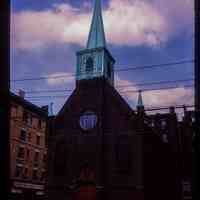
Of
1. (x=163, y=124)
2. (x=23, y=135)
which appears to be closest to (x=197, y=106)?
(x=163, y=124)

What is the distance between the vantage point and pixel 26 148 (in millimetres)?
53281

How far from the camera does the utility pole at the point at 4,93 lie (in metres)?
4.79

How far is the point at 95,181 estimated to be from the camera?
34.8 metres

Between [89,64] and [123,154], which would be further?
[89,64]

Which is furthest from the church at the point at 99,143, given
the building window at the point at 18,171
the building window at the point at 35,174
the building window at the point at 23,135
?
the building window at the point at 35,174

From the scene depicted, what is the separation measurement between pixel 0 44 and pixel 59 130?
3297 centimetres

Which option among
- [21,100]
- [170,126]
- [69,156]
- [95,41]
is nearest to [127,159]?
[69,156]

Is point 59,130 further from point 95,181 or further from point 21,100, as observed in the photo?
point 21,100

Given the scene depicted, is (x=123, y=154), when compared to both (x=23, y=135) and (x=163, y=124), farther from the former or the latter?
(x=23, y=135)

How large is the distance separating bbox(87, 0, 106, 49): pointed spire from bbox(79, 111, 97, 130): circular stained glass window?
7.11 meters

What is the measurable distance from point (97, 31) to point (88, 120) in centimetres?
1020

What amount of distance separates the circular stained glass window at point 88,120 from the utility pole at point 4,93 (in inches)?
1234

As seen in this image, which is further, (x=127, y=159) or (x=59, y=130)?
(x=59, y=130)

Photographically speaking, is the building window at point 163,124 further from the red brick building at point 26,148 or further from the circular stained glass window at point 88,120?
the circular stained glass window at point 88,120
